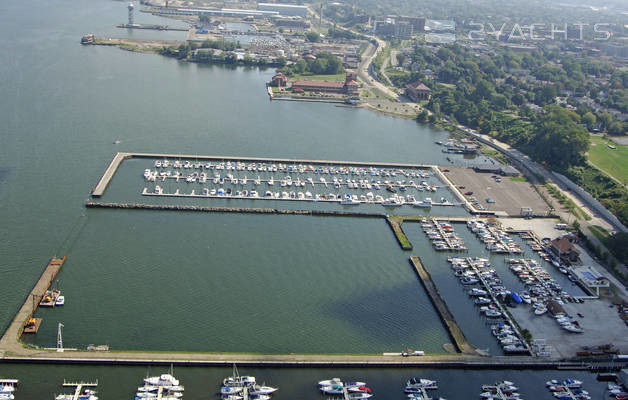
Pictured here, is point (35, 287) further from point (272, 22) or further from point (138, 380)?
point (272, 22)

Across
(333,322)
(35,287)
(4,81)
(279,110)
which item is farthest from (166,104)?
(333,322)

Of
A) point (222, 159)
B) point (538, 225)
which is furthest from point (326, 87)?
point (538, 225)

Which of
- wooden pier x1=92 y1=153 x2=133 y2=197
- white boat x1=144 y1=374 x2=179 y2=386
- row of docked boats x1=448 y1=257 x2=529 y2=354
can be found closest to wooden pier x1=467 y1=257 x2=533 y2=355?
row of docked boats x1=448 y1=257 x2=529 y2=354

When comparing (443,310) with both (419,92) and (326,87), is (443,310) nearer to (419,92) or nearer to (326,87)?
(326,87)

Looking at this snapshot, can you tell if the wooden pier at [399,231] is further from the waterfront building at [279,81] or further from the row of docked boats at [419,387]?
the waterfront building at [279,81]

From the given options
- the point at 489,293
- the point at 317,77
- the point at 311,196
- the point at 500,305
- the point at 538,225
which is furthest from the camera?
the point at 317,77

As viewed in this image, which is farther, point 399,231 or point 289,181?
point 289,181

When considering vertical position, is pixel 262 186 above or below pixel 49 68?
below
